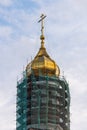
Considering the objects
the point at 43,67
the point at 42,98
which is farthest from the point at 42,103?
the point at 43,67

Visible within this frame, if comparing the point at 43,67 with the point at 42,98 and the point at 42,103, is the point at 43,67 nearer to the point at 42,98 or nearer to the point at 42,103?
the point at 42,98

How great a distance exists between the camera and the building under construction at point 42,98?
4611 inches

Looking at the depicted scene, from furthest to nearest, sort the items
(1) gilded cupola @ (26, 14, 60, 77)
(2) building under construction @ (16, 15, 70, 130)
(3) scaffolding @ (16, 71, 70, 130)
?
1. (1) gilded cupola @ (26, 14, 60, 77)
2. (2) building under construction @ (16, 15, 70, 130)
3. (3) scaffolding @ (16, 71, 70, 130)

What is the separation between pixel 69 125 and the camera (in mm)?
119312

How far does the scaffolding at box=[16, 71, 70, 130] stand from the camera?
117000 mm

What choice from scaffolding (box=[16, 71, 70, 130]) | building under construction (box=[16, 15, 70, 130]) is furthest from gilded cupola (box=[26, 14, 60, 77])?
scaffolding (box=[16, 71, 70, 130])

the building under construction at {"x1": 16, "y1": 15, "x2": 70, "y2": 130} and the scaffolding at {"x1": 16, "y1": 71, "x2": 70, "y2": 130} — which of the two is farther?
the building under construction at {"x1": 16, "y1": 15, "x2": 70, "y2": 130}

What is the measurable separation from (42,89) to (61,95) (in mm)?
3212

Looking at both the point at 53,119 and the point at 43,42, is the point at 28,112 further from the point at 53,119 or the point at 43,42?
the point at 43,42

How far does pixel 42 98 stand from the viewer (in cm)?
11912

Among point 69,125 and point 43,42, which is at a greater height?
point 43,42

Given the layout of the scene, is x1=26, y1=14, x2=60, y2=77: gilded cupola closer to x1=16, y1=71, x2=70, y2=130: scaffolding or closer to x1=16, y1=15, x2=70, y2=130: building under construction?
x1=16, y1=15, x2=70, y2=130: building under construction

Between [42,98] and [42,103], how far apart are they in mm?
1058

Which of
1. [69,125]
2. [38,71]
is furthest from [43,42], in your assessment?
[69,125]
